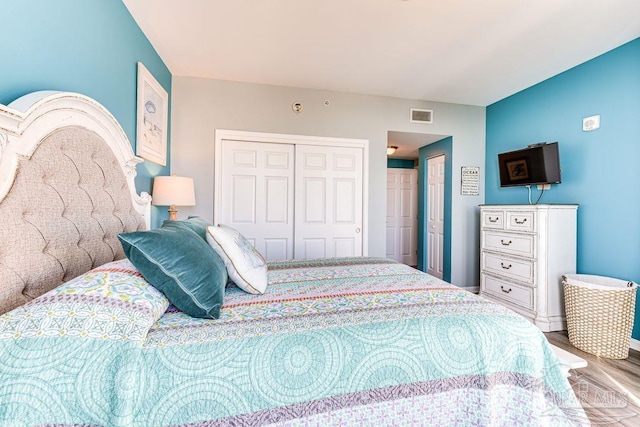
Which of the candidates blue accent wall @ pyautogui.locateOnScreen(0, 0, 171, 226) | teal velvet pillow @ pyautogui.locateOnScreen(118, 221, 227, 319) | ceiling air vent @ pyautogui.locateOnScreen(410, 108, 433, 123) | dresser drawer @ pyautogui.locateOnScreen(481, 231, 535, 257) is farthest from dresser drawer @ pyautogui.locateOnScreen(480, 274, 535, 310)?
blue accent wall @ pyautogui.locateOnScreen(0, 0, 171, 226)

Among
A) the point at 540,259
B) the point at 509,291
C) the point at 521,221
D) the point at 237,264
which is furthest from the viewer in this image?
the point at 509,291

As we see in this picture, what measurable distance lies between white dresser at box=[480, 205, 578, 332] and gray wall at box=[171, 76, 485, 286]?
2.83 feet

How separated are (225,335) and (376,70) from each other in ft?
9.49

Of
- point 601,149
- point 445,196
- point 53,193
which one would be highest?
point 601,149

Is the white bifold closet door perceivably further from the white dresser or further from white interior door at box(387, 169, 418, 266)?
white interior door at box(387, 169, 418, 266)

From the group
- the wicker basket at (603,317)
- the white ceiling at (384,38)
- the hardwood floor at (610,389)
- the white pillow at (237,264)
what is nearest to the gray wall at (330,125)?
the white ceiling at (384,38)

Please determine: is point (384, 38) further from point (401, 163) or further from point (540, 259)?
point (401, 163)

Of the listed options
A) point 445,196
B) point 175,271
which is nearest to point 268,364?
point 175,271

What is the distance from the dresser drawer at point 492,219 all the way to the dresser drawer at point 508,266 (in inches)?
12.9

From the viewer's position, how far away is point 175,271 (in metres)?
1.07

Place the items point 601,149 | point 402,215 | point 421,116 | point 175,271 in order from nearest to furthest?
1. point 175,271
2. point 601,149
3. point 421,116
4. point 402,215

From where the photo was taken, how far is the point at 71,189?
127 centimetres

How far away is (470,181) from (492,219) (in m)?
0.80

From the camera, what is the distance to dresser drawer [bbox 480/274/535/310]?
2865 millimetres
